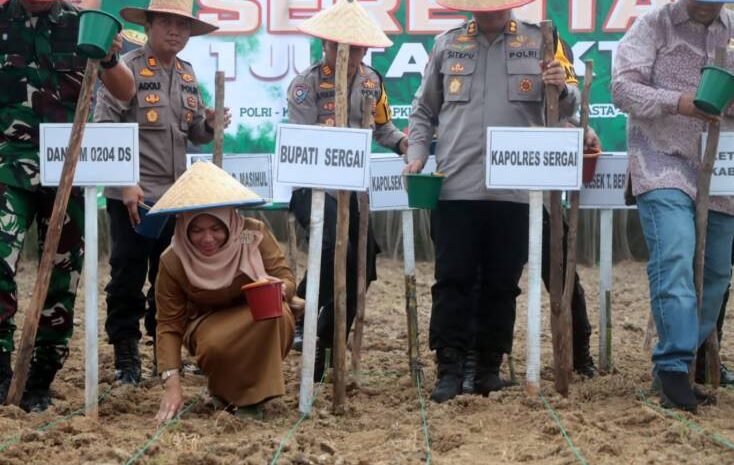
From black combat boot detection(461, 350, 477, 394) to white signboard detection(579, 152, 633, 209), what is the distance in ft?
3.18

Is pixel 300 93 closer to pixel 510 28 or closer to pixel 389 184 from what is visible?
pixel 389 184

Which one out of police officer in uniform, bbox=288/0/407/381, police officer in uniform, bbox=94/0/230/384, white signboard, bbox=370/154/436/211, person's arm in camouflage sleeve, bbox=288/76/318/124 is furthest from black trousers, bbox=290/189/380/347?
police officer in uniform, bbox=94/0/230/384

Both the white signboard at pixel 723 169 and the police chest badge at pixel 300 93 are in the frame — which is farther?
the police chest badge at pixel 300 93

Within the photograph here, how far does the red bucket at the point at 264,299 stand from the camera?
4895 millimetres

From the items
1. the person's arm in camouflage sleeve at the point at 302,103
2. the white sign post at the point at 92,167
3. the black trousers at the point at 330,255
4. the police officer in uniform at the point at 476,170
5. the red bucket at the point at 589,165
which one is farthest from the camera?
the person's arm in camouflage sleeve at the point at 302,103

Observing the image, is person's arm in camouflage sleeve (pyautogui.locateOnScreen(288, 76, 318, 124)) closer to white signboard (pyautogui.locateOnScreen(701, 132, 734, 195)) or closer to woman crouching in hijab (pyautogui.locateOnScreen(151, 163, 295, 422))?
woman crouching in hijab (pyautogui.locateOnScreen(151, 163, 295, 422))

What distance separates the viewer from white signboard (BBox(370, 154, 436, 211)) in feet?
21.2

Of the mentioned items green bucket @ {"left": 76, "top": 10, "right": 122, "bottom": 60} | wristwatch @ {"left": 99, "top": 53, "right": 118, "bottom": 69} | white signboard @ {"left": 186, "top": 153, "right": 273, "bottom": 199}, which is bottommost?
white signboard @ {"left": 186, "top": 153, "right": 273, "bottom": 199}

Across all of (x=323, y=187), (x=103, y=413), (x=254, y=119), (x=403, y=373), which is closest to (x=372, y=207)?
(x=403, y=373)

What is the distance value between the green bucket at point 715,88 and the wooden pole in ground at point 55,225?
2.34 m

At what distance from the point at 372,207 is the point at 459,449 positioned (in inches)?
82.9

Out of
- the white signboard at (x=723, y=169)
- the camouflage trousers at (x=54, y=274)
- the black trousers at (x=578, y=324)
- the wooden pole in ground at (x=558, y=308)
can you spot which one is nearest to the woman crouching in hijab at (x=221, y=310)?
the camouflage trousers at (x=54, y=274)

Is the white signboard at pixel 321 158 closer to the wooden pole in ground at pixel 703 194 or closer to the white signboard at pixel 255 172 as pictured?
the wooden pole in ground at pixel 703 194

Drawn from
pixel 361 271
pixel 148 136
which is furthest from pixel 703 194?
pixel 148 136
